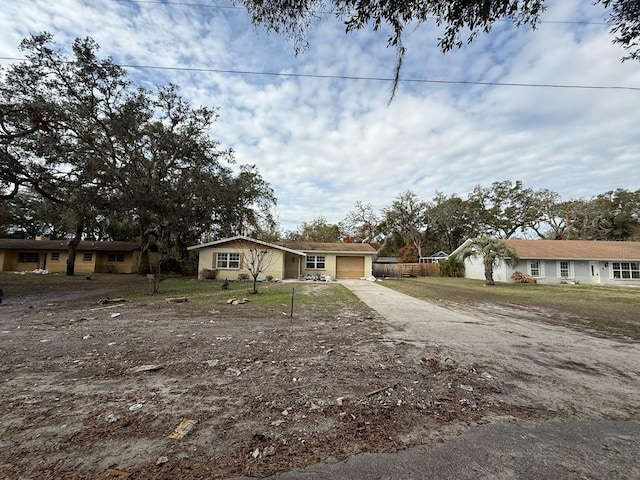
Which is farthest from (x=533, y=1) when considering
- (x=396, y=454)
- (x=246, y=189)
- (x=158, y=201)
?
(x=246, y=189)

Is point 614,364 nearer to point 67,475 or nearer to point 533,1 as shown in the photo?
point 533,1

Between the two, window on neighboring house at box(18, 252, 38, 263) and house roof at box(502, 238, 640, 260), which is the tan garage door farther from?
window on neighboring house at box(18, 252, 38, 263)

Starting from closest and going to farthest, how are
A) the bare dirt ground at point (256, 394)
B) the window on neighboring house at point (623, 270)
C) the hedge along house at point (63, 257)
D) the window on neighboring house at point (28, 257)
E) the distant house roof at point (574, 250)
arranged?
the bare dirt ground at point (256, 394) < the distant house roof at point (574, 250) < the window on neighboring house at point (623, 270) < the hedge along house at point (63, 257) < the window on neighboring house at point (28, 257)

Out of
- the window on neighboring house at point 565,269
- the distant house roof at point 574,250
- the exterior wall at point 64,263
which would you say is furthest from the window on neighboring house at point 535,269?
the exterior wall at point 64,263

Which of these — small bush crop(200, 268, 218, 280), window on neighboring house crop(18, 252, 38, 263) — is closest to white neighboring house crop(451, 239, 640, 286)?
small bush crop(200, 268, 218, 280)

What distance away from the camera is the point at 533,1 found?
4078mm

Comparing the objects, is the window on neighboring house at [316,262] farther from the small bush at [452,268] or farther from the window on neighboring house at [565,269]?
the window on neighboring house at [565,269]

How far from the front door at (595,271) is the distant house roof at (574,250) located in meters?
0.80

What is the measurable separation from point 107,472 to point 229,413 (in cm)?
104

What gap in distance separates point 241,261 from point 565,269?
2469 cm

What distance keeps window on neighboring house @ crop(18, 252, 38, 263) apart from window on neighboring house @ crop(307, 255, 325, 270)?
25816 millimetres

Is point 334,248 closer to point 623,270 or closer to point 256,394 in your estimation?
point 256,394

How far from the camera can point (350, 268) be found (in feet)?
81.0

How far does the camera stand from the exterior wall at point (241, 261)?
69.5 ft
